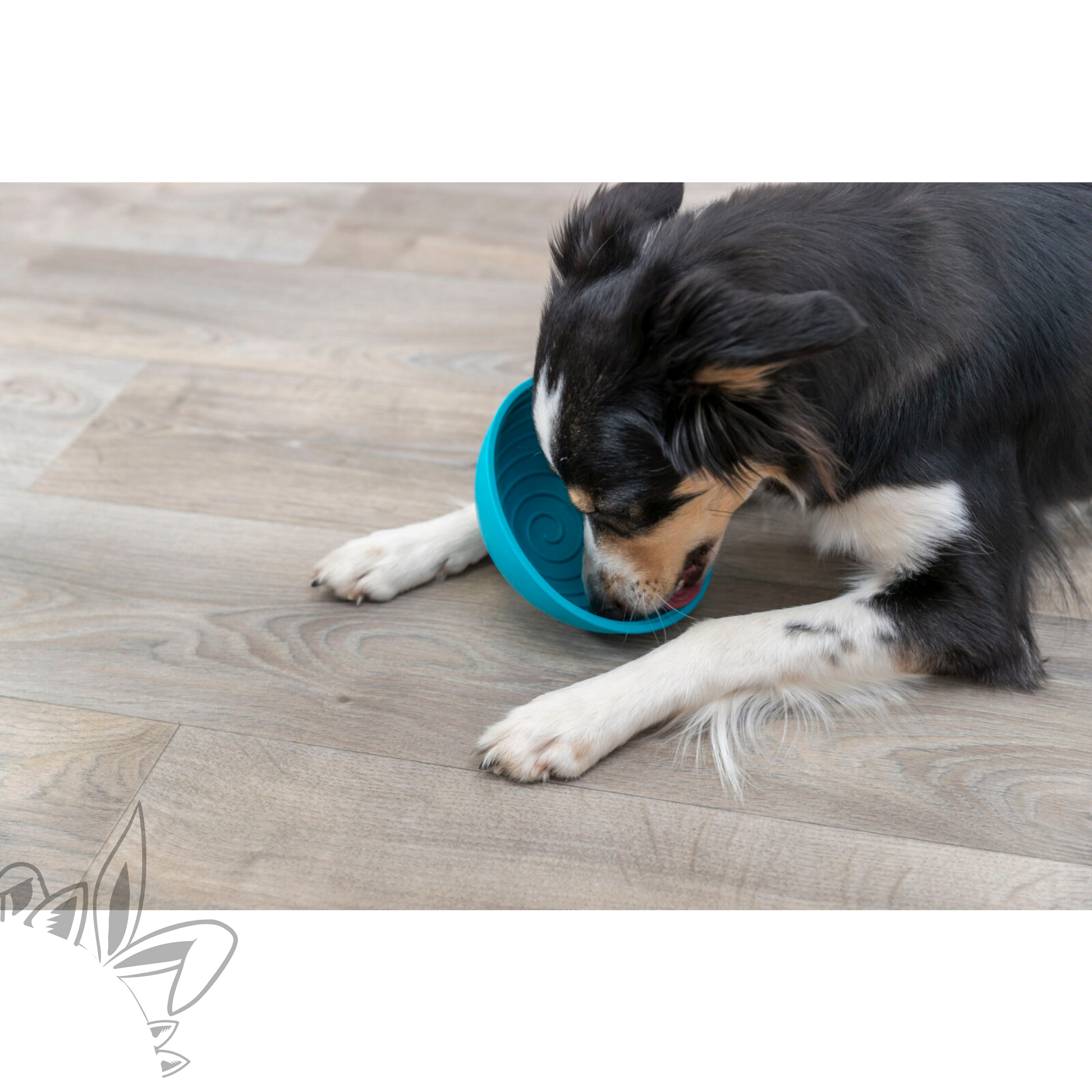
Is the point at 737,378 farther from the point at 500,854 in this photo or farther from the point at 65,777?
the point at 65,777

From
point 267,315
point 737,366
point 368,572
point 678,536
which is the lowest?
point 368,572

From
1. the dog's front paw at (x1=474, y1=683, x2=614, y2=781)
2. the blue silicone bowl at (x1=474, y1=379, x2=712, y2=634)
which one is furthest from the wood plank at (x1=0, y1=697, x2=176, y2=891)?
the blue silicone bowl at (x1=474, y1=379, x2=712, y2=634)

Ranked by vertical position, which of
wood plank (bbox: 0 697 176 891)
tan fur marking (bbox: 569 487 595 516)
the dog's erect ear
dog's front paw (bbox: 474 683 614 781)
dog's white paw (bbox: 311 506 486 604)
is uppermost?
the dog's erect ear

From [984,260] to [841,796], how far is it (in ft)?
3.40

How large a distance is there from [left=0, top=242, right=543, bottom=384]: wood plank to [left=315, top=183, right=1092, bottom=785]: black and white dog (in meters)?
1.09

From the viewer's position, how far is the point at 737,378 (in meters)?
1.58

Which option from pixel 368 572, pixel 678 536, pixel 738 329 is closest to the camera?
pixel 738 329

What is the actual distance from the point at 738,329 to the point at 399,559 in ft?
3.48

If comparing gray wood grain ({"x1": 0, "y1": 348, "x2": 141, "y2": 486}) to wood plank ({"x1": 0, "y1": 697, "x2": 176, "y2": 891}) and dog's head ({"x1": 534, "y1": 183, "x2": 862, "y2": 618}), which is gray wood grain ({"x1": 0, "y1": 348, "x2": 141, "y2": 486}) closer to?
wood plank ({"x1": 0, "y1": 697, "x2": 176, "y2": 891})

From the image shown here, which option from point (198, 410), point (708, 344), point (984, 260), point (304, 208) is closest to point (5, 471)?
point (198, 410)

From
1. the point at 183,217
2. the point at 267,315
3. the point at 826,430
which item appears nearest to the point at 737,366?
the point at 826,430

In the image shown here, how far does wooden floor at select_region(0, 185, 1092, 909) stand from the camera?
1771 millimetres
